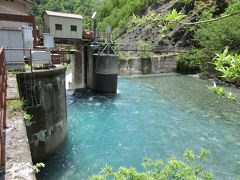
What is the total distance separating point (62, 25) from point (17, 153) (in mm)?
21927

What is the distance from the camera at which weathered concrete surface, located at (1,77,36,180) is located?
12.1ft

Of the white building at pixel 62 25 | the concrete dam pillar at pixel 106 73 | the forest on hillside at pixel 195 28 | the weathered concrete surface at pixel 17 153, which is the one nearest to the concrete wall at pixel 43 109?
the weathered concrete surface at pixel 17 153

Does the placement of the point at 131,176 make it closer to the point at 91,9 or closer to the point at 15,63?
the point at 15,63

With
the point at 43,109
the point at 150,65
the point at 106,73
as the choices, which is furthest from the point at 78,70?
the point at 43,109

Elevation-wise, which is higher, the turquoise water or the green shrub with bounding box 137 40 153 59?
the green shrub with bounding box 137 40 153 59

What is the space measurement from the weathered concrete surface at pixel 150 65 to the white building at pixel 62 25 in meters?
13.7

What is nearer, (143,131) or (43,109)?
(43,109)

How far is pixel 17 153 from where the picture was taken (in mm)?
4258

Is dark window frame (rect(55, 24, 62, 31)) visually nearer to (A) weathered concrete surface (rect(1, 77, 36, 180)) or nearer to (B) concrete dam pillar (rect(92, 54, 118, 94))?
(B) concrete dam pillar (rect(92, 54, 118, 94))

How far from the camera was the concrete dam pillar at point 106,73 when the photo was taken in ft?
79.2

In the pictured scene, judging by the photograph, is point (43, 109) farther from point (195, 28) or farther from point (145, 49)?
point (195, 28)

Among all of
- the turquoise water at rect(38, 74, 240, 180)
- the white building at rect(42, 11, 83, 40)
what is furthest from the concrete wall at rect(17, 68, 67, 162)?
the white building at rect(42, 11, 83, 40)

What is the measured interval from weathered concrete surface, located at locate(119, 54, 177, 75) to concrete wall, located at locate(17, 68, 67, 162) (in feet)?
90.5

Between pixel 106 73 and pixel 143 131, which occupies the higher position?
pixel 106 73
